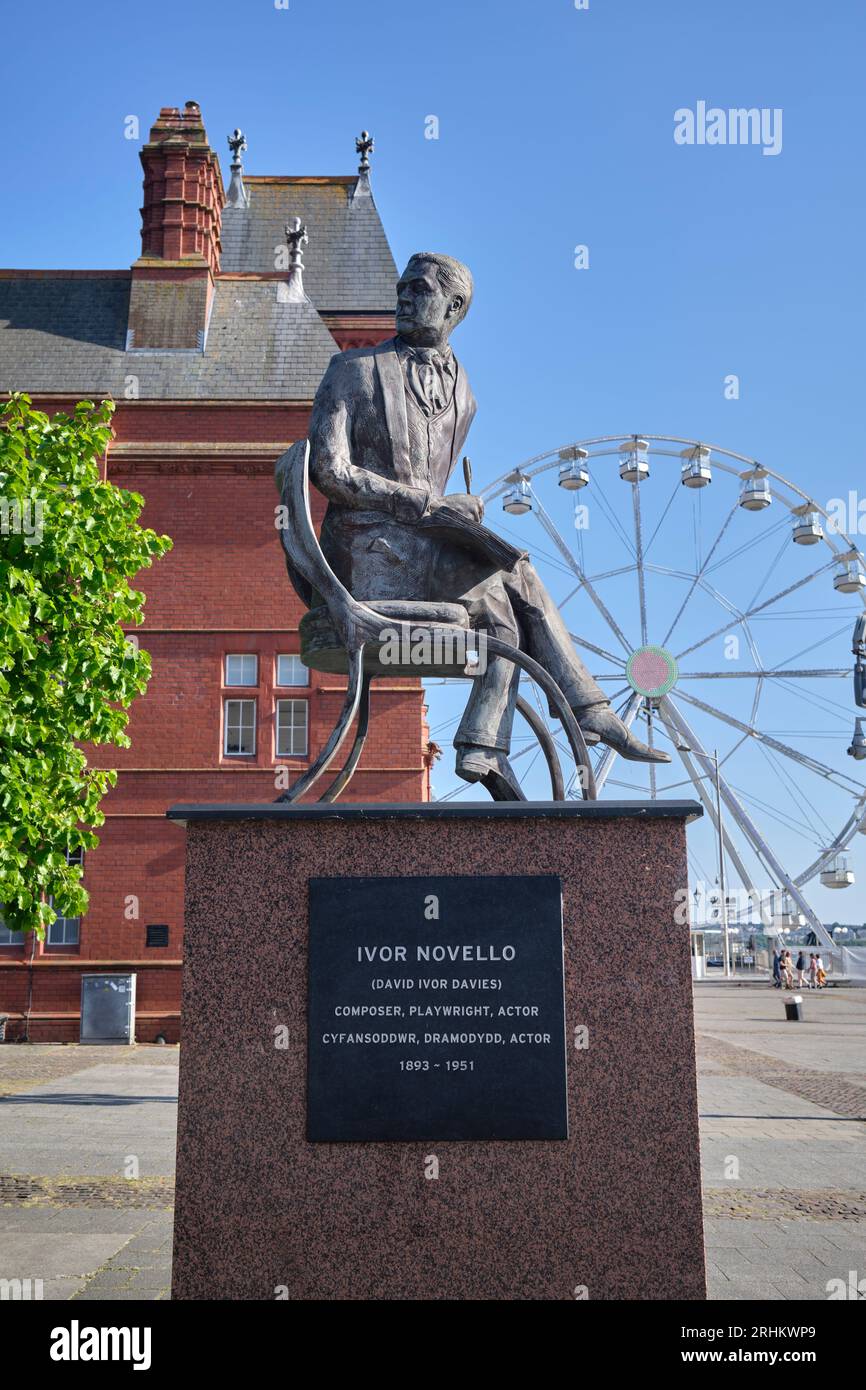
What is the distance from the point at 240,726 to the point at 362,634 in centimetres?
1851

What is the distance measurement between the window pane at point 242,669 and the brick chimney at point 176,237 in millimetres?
6723

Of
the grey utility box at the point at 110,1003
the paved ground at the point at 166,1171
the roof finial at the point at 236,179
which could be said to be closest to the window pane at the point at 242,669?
A: the grey utility box at the point at 110,1003

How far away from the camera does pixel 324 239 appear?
3181 centimetres

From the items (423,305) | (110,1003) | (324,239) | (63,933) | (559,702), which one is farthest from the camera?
(324,239)

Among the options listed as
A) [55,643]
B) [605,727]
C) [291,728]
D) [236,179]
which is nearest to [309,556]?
[605,727]

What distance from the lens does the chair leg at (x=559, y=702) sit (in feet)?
18.8

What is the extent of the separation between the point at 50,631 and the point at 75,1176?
6.69 meters

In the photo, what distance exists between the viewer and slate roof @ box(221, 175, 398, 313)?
30.3 metres

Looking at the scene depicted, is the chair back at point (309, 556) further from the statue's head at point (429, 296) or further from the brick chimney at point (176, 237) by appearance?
the brick chimney at point (176, 237)

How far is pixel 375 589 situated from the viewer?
231 inches

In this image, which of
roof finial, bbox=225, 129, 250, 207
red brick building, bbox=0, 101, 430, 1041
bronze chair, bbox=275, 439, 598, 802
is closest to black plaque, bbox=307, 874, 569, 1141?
bronze chair, bbox=275, 439, 598, 802

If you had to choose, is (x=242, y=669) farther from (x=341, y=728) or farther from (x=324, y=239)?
(x=341, y=728)
